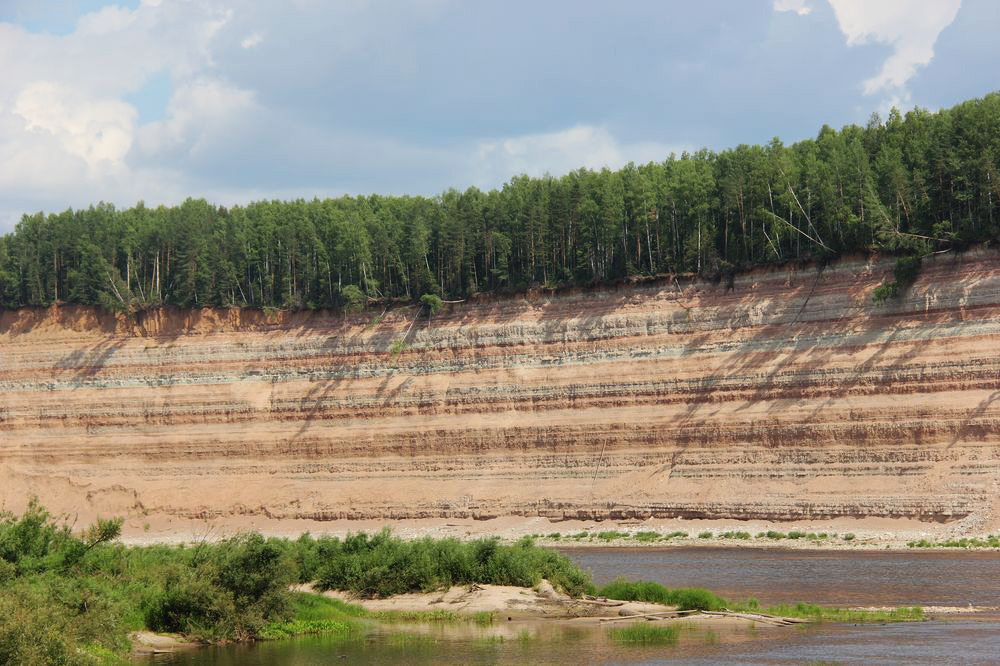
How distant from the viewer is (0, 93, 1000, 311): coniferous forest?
2191 inches

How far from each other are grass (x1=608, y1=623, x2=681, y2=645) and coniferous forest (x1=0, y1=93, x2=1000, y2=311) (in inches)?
1251

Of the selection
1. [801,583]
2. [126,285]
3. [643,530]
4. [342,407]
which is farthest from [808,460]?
[126,285]

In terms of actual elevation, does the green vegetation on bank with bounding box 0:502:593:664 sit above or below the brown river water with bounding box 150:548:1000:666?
above

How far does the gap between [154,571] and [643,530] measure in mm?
28513

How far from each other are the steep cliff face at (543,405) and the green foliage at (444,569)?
68.5 ft

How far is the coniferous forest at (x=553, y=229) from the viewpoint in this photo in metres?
55.7

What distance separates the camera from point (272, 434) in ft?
220

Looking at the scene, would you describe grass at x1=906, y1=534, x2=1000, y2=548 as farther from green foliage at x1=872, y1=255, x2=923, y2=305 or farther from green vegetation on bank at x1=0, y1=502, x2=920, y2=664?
green vegetation on bank at x1=0, y1=502, x2=920, y2=664

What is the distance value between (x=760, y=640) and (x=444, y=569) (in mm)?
10385

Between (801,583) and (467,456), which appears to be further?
(467,456)

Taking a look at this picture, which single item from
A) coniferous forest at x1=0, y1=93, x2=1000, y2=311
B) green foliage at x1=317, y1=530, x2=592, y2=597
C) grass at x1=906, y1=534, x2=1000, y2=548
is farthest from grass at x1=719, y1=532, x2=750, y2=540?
green foliage at x1=317, y1=530, x2=592, y2=597

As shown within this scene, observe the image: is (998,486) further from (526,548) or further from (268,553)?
(268,553)

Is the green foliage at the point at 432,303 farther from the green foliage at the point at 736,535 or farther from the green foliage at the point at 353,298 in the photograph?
the green foliage at the point at 736,535

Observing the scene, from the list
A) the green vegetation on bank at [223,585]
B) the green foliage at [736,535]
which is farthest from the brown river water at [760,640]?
the green foliage at [736,535]
